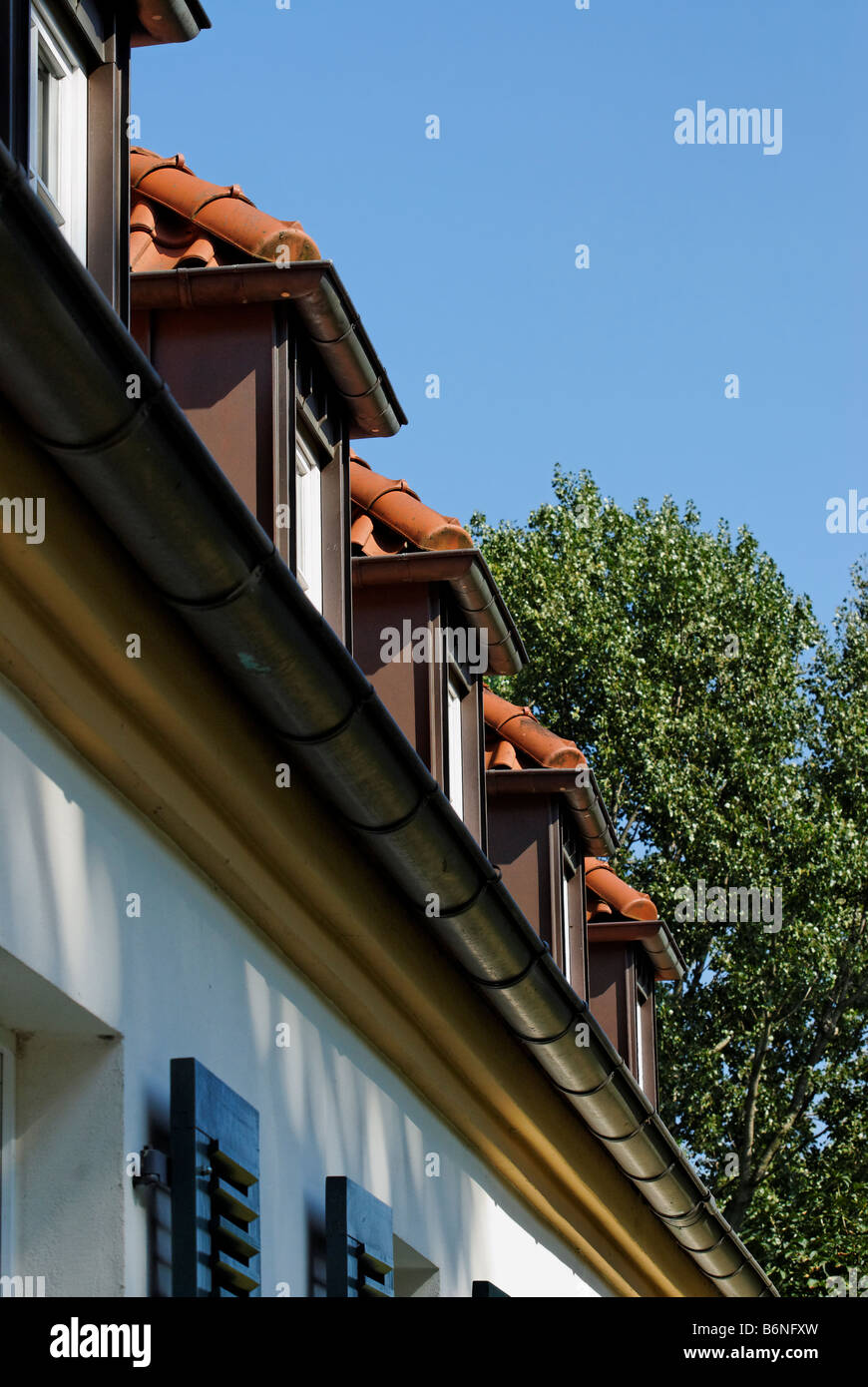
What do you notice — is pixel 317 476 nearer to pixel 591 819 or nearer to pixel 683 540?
pixel 591 819

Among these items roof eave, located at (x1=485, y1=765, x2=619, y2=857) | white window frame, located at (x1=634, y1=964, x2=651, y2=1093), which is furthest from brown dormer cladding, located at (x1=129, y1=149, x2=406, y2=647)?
white window frame, located at (x1=634, y1=964, x2=651, y2=1093)

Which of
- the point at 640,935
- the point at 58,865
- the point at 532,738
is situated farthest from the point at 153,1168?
the point at 640,935

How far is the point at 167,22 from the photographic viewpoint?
204 inches

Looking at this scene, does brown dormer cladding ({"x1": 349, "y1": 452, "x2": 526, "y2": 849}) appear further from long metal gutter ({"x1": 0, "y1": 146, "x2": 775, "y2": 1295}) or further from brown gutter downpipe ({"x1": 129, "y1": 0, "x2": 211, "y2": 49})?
brown gutter downpipe ({"x1": 129, "y1": 0, "x2": 211, "y2": 49})

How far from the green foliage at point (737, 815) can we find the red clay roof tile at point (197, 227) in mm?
16819

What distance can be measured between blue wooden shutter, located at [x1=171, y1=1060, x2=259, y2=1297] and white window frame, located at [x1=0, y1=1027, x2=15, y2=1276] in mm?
370

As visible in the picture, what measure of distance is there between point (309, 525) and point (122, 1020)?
2514mm

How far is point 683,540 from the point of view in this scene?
25203 millimetres

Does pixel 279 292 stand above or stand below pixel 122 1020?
above

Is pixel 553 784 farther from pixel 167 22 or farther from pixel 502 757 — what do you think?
pixel 167 22

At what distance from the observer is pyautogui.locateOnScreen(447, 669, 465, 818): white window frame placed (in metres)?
8.48
